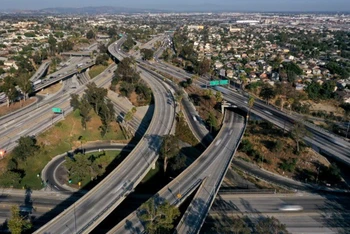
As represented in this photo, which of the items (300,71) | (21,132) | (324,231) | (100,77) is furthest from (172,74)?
(324,231)

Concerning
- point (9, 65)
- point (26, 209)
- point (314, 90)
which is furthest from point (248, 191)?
point (9, 65)

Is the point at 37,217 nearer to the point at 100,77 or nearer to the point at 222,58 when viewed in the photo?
the point at 100,77

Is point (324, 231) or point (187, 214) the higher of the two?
point (187, 214)

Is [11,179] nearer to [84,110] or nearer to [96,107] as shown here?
[84,110]

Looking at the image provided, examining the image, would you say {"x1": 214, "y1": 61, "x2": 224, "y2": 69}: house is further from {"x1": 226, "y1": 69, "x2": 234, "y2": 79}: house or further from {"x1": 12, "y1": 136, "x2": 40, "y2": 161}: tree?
{"x1": 12, "y1": 136, "x2": 40, "y2": 161}: tree

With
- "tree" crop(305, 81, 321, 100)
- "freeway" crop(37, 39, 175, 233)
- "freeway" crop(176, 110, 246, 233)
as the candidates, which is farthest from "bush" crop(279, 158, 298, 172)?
"tree" crop(305, 81, 321, 100)
